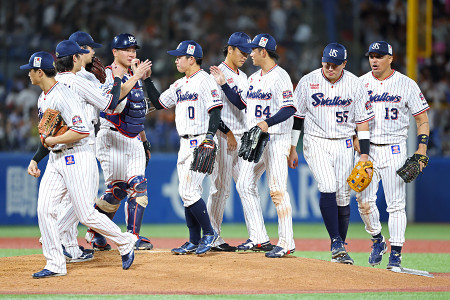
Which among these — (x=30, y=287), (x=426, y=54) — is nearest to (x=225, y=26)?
(x=426, y=54)

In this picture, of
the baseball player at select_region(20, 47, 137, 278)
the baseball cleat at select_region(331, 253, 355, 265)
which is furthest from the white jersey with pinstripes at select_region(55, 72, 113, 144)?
the baseball cleat at select_region(331, 253, 355, 265)

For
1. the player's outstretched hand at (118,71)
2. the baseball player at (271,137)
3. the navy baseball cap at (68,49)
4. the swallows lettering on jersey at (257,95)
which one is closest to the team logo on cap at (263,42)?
the baseball player at (271,137)

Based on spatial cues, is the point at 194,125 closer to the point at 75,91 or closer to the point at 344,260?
the point at 75,91

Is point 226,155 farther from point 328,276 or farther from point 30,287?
point 30,287

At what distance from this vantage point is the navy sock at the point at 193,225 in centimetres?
746

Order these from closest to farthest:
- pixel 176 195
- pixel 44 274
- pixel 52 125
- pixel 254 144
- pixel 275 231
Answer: pixel 52 125, pixel 44 274, pixel 254 144, pixel 275 231, pixel 176 195

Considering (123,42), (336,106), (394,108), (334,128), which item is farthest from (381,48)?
(123,42)

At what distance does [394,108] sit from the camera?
7.62 metres

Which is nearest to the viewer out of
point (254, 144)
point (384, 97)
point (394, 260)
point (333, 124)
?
point (254, 144)

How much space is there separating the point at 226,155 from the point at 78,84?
200 cm

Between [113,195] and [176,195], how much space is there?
5.53 m

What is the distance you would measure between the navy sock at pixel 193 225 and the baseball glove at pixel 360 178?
165 cm

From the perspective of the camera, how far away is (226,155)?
25.8 ft

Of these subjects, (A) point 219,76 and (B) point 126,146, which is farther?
(B) point 126,146
